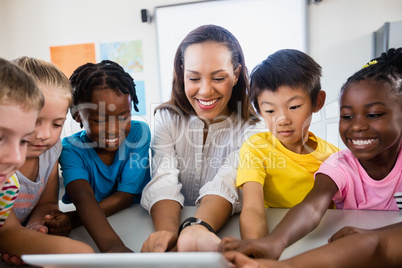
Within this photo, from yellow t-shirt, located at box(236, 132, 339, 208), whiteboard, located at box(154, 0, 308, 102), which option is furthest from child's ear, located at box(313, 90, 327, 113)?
whiteboard, located at box(154, 0, 308, 102)

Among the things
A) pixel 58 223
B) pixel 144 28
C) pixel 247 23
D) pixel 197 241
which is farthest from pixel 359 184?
pixel 144 28

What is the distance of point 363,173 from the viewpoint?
0.85 m

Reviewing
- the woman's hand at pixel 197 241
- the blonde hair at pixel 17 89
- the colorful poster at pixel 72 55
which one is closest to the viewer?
the blonde hair at pixel 17 89

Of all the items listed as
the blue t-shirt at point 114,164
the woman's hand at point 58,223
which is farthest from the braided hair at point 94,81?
the woman's hand at point 58,223

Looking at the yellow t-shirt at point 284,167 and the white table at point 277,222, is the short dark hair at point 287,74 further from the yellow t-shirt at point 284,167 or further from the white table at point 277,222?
the white table at point 277,222

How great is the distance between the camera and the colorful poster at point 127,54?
2.96 meters

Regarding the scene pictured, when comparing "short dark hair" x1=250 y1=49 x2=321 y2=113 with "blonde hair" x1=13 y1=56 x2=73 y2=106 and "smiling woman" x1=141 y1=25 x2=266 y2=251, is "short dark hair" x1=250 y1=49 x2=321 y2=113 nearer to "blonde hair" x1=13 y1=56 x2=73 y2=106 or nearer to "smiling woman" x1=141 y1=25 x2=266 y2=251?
"smiling woman" x1=141 y1=25 x2=266 y2=251

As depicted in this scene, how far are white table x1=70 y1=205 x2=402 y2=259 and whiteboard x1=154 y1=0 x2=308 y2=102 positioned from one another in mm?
1816

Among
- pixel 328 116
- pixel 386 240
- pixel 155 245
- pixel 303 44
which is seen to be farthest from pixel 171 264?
pixel 303 44

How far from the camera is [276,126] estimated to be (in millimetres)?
943

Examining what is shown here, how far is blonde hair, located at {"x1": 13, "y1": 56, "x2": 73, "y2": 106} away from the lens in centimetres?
79

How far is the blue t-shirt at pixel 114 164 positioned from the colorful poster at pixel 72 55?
2.29 m

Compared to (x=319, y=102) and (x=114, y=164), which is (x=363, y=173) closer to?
(x=319, y=102)

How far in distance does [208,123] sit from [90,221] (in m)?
0.54
